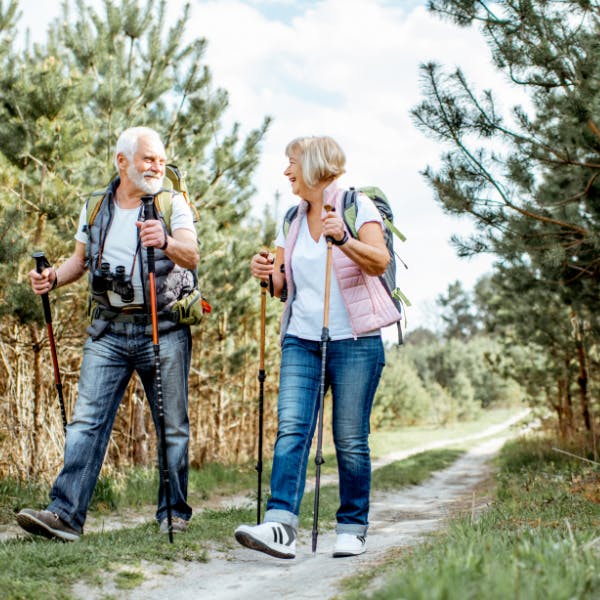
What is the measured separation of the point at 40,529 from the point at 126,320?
120 cm

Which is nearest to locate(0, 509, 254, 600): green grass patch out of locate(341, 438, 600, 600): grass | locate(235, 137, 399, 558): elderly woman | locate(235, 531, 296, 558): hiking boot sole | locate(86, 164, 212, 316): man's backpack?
locate(235, 531, 296, 558): hiking boot sole

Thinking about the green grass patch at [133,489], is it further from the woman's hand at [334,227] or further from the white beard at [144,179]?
the woman's hand at [334,227]

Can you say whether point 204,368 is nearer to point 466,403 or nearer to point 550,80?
point 550,80

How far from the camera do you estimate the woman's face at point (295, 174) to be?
421cm

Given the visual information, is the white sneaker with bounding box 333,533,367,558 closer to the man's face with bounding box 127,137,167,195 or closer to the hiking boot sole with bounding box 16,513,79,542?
the hiking boot sole with bounding box 16,513,79,542

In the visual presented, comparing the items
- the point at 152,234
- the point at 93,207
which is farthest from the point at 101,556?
the point at 93,207

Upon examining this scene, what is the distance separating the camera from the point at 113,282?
4293 mm

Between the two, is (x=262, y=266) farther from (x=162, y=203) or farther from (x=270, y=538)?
(x=270, y=538)

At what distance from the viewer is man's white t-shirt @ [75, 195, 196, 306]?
4328 millimetres

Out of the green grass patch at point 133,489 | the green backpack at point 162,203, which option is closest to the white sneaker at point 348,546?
the green backpack at point 162,203

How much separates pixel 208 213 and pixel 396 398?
24.8 m

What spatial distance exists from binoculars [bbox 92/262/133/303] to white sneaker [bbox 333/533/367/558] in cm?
175

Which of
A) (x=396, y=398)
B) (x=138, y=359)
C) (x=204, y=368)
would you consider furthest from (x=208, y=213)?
(x=396, y=398)

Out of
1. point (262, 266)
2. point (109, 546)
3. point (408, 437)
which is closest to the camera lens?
point (109, 546)
